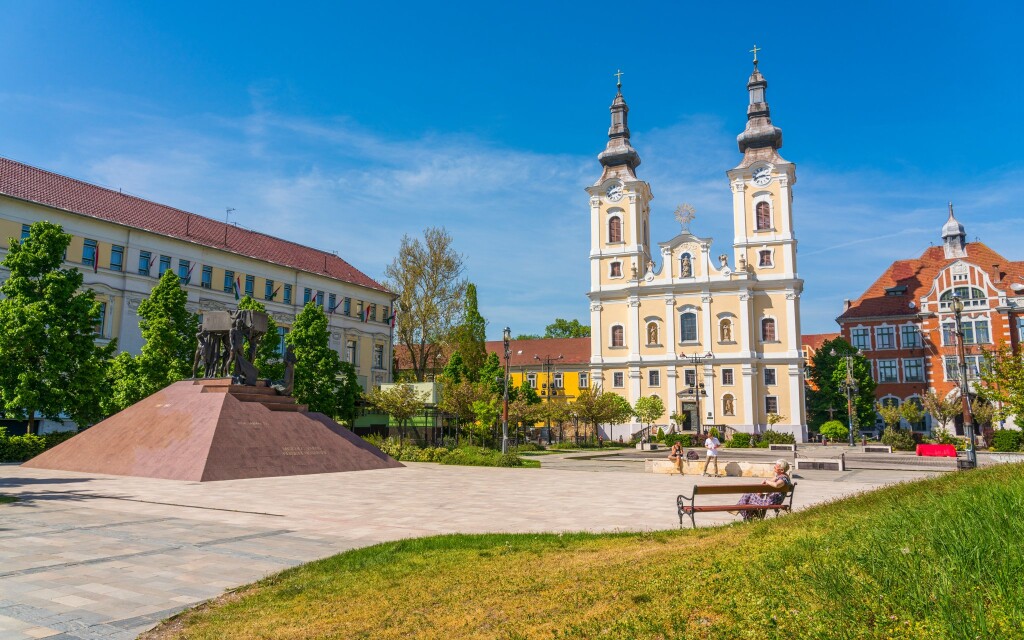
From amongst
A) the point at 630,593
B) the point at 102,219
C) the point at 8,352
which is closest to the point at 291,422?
the point at 8,352

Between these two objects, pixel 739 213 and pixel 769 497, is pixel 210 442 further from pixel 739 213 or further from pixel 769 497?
pixel 739 213

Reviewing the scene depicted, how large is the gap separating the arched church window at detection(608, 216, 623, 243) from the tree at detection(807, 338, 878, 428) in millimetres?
20948

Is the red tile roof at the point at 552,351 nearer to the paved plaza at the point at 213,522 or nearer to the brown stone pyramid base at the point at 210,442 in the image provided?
the brown stone pyramid base at the point at 210,442

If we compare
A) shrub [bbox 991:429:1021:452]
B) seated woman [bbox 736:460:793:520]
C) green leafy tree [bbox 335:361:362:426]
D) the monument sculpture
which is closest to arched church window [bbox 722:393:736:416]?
shrub [bbox 991:429:1021:452]

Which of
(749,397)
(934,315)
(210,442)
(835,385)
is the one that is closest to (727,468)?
(210,442)

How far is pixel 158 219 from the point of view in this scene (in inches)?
1807

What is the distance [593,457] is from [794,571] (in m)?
33.5

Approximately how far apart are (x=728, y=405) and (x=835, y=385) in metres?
9.64

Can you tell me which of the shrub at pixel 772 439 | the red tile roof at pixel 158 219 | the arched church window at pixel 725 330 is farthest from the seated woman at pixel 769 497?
the arched church window at pixel 725 330

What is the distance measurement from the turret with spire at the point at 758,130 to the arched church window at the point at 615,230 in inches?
473

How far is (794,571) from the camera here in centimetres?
465

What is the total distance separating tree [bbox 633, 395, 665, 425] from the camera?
180 feet

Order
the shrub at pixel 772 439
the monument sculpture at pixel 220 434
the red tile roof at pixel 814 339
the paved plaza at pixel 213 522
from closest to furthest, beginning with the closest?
the paved plaza at pixel 213 522 → the monument sculpture at pixel 220 434 → the shrub at pixel 772 439 → the red tile roof at pixel 814 339

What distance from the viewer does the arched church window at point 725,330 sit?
193ft
